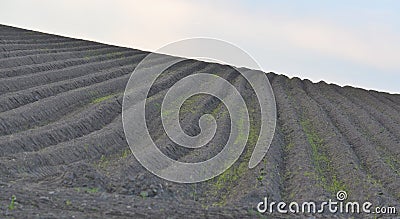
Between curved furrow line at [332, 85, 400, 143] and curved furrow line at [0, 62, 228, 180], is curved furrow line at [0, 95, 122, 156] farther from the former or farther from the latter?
curved furrow line at [332, 85, 400, 143]

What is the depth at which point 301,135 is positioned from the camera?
51.7 feet

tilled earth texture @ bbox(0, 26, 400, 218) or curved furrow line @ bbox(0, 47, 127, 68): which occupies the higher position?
curved furrow line @ bbox(0, 47, 127, 68)

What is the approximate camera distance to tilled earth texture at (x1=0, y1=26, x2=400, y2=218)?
8.34 m

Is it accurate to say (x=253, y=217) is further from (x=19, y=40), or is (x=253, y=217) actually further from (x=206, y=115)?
(x=19, y=40)

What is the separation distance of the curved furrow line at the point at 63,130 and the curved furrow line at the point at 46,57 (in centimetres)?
481

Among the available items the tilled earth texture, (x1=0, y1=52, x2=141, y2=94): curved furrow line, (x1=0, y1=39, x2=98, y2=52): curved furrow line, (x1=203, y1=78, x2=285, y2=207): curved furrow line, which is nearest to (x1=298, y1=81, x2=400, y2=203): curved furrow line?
the tilled earth texture

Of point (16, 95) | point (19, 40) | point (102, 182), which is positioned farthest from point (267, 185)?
point (19, 40)

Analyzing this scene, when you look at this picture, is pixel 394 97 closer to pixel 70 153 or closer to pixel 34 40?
pixel 34 40

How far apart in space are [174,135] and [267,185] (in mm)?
3705

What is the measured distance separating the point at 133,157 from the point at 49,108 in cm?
387

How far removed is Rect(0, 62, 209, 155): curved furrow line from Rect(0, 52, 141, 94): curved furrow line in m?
2.25

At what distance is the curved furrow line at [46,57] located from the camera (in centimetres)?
1941

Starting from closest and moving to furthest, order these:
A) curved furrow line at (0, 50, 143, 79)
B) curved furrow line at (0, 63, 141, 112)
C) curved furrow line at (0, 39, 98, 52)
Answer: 1. curved furrow line at (0, 63, 141, 112)
2. curved furrow line at (0, 50, 143, 79)
3. curved furrow line at (0, 39, 98, 52)

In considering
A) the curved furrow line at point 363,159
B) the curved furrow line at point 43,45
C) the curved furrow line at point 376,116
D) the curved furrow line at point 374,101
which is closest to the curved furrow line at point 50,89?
the curved furrow line at point 43,45
